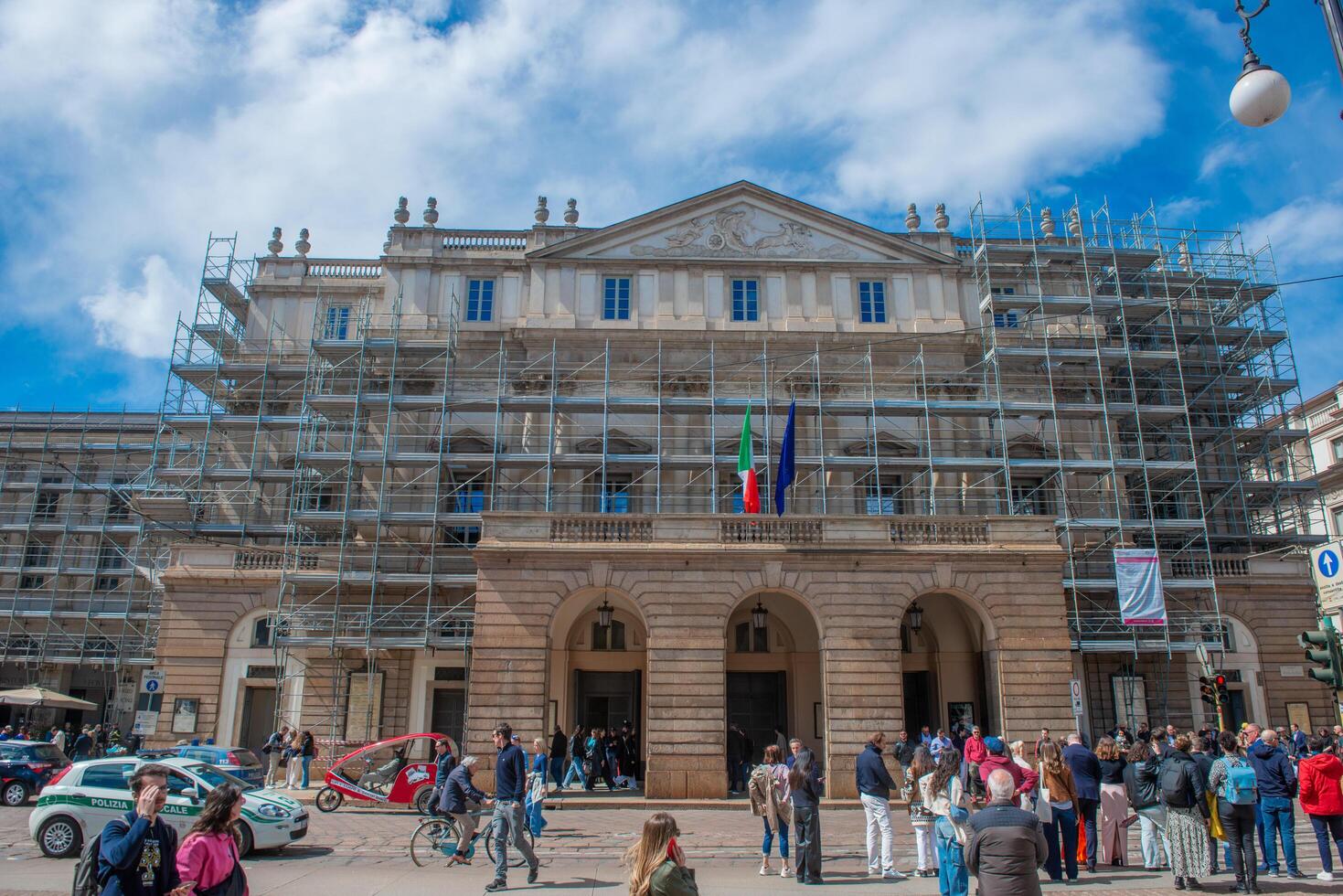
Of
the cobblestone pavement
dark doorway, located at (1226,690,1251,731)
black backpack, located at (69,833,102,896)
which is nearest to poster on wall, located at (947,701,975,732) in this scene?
the cobblestone pavement

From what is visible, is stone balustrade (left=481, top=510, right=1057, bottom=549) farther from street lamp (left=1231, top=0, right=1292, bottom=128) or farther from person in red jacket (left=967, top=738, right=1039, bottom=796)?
street lamp (left=1231, top=0, right=1292, bottom=128)

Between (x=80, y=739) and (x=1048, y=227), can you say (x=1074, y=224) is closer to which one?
(x=1048, y=227)

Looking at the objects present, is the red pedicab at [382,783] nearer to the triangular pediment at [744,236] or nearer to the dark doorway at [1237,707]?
the triangular pediment at [744,236]

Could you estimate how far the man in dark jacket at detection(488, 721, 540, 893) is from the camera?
12844 millimetres

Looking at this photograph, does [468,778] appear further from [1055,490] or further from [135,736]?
[1055,490]

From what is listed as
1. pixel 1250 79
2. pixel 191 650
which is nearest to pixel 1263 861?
pixel 1250 79

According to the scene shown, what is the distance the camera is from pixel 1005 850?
7.57 meters

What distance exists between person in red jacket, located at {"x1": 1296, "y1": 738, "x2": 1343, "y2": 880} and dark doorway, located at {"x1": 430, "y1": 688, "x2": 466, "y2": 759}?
23051mm

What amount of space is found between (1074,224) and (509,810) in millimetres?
30757

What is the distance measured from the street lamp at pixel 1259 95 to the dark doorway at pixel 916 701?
73.7ft

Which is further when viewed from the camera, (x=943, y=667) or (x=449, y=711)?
(x=449, y=711)

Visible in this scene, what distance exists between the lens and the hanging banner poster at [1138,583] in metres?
28.7

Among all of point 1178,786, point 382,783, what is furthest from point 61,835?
point 1178,786

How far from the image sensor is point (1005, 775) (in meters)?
7.82
